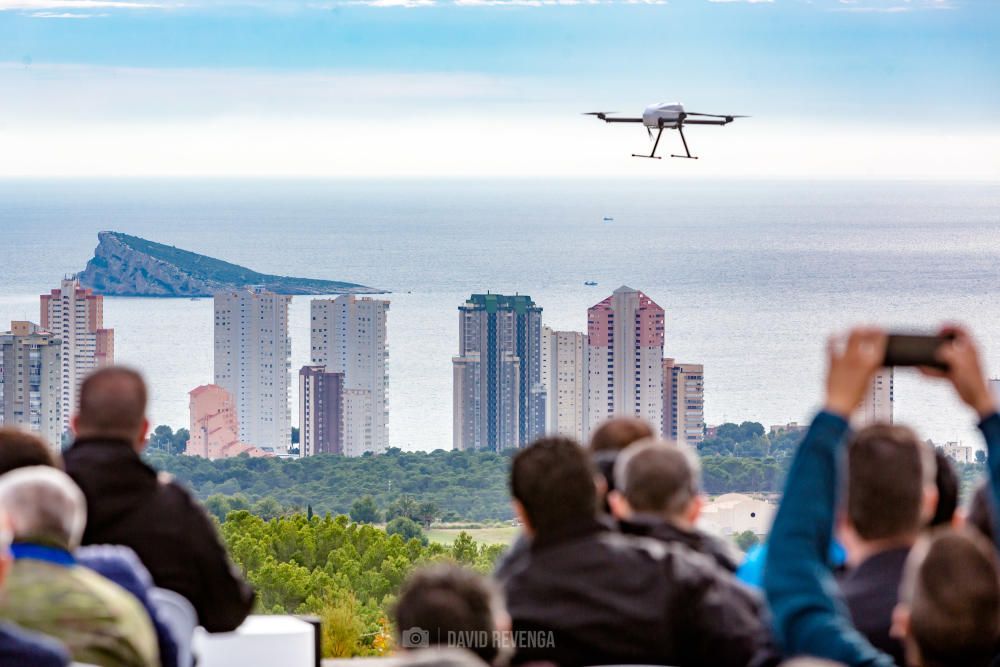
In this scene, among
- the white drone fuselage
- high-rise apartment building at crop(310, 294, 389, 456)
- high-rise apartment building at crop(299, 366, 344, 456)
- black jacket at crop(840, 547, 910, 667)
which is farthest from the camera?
high-rise apartment building at crop(310, 294, 389, 456)

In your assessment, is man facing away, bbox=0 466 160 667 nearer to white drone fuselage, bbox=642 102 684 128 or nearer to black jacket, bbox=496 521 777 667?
black jacket, bbox=496 521 777 667

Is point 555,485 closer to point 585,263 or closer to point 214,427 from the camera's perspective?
point 214,427

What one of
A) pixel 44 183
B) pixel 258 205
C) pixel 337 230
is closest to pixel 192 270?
pixel 337 230

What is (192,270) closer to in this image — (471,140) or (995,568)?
(471,140)

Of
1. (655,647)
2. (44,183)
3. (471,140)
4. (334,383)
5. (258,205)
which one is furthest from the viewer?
(44,183)

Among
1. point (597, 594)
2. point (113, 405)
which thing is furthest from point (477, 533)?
point (597, 594)

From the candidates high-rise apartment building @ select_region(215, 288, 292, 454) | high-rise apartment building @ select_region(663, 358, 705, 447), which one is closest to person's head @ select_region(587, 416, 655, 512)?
high-rise apartment building @ select_region(663, 358, 705, 447)

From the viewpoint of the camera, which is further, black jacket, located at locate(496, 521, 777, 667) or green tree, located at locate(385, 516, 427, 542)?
green tree, located at locate(385, 516, 427, 542)
